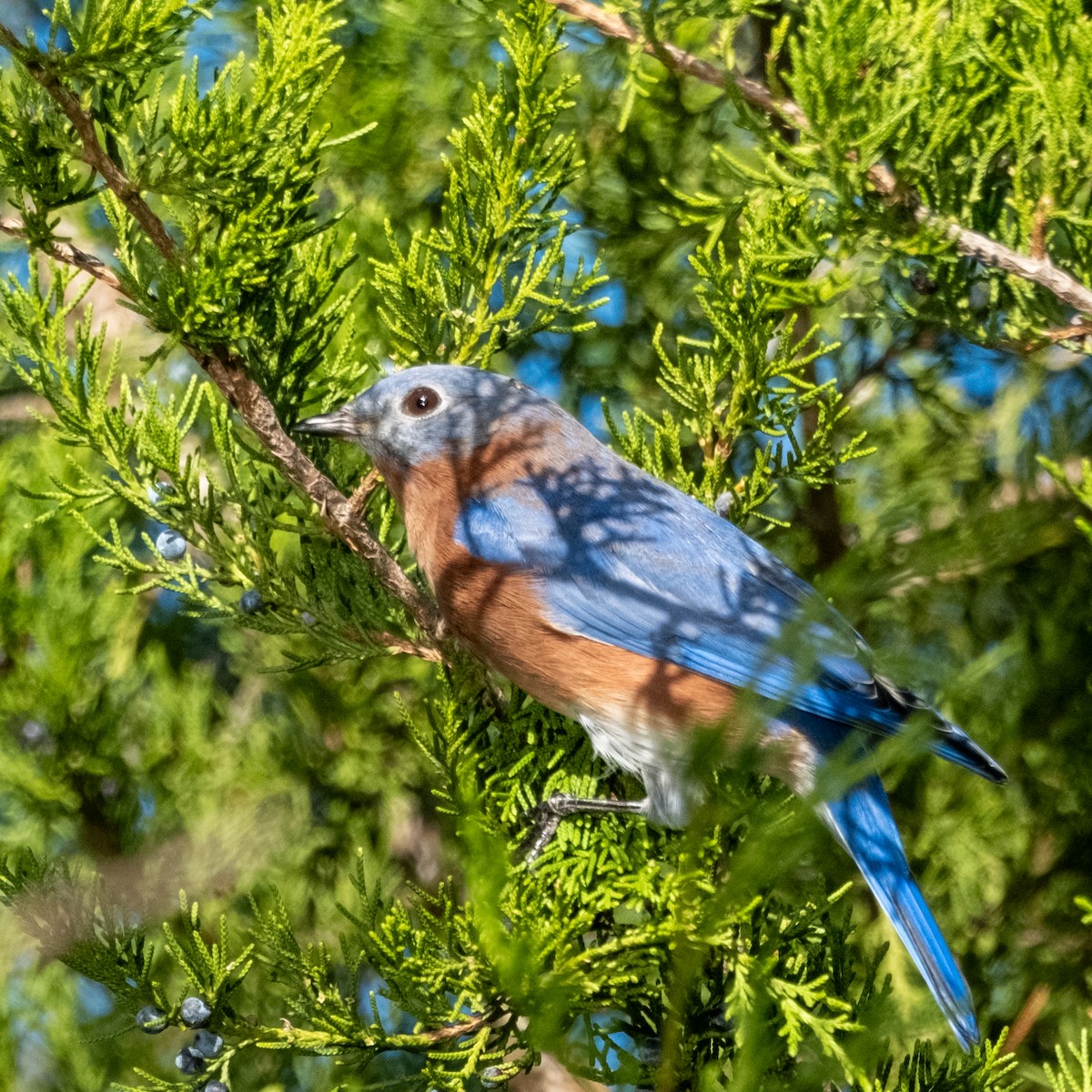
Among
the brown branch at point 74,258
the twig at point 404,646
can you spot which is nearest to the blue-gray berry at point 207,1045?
the twig at point 404,646

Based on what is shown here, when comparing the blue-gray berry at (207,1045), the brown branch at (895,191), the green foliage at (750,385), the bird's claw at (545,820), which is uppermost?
the brown branch at (895,191)

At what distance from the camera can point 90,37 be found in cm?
183

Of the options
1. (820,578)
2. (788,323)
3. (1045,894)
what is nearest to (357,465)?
(788,323)

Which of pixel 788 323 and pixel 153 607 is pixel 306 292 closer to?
pixel 788 323

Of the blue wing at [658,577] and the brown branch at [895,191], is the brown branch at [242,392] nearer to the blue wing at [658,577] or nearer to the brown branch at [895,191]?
the blue wing at [658,577]

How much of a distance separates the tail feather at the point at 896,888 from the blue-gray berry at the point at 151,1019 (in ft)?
4.15

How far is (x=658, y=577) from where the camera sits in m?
2.88

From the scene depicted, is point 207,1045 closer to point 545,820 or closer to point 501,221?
point 545,820

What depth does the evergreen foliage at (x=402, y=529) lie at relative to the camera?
6.70 ft

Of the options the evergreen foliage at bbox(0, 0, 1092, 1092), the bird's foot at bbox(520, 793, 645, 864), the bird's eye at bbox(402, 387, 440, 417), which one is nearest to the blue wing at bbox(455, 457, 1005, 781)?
the evergreen foliage at bbox(0, 0, 1092, 1092)

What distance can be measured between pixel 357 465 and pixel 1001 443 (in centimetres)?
159

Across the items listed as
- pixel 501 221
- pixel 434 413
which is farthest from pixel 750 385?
pixel 434 413

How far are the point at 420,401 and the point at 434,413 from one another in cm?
5

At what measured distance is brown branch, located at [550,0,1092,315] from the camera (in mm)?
2082
